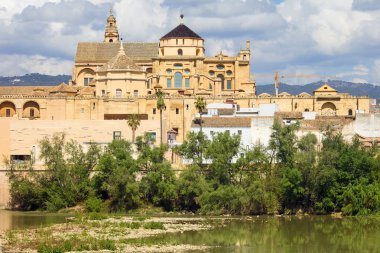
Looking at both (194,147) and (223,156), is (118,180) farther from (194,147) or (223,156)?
(223,156)

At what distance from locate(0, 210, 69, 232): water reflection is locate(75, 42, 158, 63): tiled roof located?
87.8 feet

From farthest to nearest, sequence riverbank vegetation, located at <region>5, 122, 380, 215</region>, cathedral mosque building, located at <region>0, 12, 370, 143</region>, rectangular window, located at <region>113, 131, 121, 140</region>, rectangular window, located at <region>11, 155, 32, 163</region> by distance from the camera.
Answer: cathedral mosque building, located at <region>0, 12, 370, 143</region> < rectangular window, located at <region>113, 131, 121, 140</region> < rectangular window, located at <region>11, 155, 32, 163</region> < riverbank vegetation, located at <region>5, 122, 380, 215</region>

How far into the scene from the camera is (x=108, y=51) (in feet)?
259

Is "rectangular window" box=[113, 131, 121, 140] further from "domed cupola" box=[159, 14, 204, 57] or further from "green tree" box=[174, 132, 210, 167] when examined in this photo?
"domed cupola" box=[159, 14, 204, 57]

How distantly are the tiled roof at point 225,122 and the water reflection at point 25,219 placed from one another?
45.6ft

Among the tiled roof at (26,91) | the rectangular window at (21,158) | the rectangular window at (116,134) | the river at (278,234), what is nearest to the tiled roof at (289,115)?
the rectangular window at (116,134)

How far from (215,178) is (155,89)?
21.1m

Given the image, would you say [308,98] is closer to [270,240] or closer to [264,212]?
[264,212]

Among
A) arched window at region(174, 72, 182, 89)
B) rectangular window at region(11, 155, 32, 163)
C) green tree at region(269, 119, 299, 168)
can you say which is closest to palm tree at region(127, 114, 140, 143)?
rectangular window at region(11, 155, 32, 163)

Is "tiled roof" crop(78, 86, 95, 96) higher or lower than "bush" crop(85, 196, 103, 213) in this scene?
higher

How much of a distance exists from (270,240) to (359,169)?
37.2 feet

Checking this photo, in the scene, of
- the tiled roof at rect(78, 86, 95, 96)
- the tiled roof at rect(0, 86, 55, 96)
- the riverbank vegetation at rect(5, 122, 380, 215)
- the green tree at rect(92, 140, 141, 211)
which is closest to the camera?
the riverbank vegetation at rect(5, 122, 380, 215)

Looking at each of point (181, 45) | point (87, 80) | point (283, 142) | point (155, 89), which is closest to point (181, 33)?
point (181, 45)

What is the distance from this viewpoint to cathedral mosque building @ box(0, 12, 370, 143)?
2675 inches
